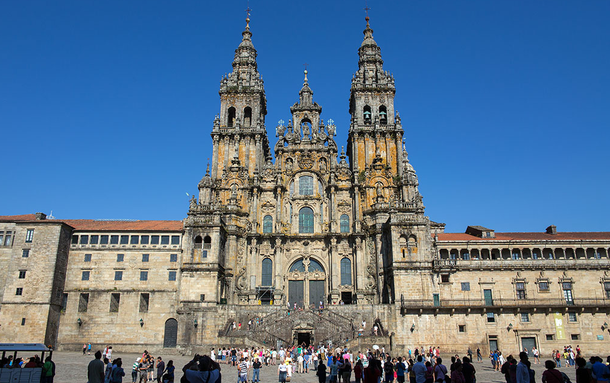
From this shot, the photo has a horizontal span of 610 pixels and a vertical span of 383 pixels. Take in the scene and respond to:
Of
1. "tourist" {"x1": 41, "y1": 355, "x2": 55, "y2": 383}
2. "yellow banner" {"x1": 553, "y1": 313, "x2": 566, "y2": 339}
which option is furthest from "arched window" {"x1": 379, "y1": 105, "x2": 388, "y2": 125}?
"tourist" {"x1": 41, "y1": 355, "x2": 55, "y2": 383}

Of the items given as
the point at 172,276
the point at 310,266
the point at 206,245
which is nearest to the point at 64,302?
the point at 172,276

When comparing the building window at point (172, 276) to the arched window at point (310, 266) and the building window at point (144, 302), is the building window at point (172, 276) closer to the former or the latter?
the building window at point (144, 302)

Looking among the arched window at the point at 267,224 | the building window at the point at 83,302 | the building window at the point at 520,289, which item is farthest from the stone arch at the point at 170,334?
the building window at the point at 520,289

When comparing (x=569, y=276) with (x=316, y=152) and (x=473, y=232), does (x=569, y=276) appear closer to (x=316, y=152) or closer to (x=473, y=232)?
(x=473, y=232)

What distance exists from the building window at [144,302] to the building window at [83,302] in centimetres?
551

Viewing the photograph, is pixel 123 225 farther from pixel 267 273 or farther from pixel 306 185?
pixel 306 185

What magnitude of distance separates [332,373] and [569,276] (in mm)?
39237

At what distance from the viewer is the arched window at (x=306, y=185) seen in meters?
57.5

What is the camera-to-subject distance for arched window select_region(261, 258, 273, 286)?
178ft

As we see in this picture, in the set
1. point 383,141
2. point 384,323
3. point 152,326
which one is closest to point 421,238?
point 384,323

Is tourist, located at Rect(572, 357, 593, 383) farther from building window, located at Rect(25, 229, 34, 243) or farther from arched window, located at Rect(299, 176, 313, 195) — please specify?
building window, located at Rect(25, 229, 34, 243)

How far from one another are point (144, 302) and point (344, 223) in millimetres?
23311

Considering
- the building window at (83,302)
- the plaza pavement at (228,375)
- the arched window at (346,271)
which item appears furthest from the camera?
Answer: the arched window at (346,271)

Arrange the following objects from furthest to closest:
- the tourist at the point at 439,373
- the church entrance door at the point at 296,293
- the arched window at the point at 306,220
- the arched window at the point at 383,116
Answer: the arched window at the point at 383,116 < the arched window at the point at 306,220 < the church entrance door at the point at 296,293 < the tourist at the point at 439,373
